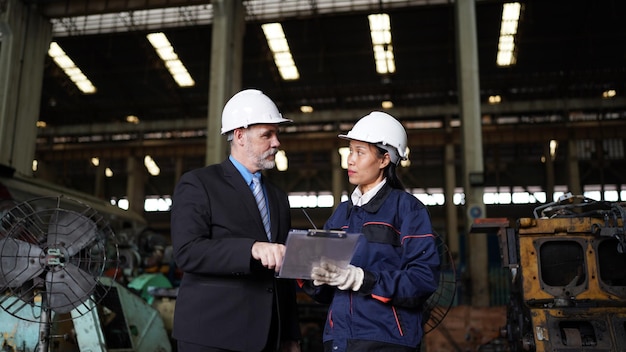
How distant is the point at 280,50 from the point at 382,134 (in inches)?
531

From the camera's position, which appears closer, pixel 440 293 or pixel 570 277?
pixel 440 293

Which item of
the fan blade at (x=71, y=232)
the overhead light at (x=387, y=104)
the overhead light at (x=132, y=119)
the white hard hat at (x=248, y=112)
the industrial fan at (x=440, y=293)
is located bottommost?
the industrial fan at (x=440, y=293)

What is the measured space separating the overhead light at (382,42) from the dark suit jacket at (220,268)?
11.8 meters

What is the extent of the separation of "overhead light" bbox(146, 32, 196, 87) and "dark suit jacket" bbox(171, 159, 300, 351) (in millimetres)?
13585

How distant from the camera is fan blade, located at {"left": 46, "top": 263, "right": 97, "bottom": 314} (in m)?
4.34

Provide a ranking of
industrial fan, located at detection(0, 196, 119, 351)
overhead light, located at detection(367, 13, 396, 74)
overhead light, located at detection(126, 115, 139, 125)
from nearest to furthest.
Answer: industrial fan, located at detection(0, 196, 119, 351), overhead light, located at detection(367, 13, 396, 74), overhead light, located at detection(126, 115, 139, 125)

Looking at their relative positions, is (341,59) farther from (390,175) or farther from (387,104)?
(390,175)

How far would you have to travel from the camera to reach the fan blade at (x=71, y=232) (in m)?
4.55

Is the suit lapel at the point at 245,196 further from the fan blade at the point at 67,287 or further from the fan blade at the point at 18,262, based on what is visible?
the fan blade at the point at 18,262

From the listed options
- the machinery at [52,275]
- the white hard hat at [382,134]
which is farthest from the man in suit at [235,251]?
the machinery at [52,275]

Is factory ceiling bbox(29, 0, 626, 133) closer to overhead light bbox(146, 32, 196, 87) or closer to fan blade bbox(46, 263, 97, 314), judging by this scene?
overhead light bbox(146, 32, 196, 87)

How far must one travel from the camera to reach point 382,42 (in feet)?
50.8

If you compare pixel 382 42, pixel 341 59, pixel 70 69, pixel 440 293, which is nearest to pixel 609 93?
pixel 382 42

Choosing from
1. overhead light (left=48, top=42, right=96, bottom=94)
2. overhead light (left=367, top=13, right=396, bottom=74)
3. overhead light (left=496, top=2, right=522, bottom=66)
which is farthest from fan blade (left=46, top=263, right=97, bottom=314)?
overhead light (left=48, top=42, right=96, bottom=94)
